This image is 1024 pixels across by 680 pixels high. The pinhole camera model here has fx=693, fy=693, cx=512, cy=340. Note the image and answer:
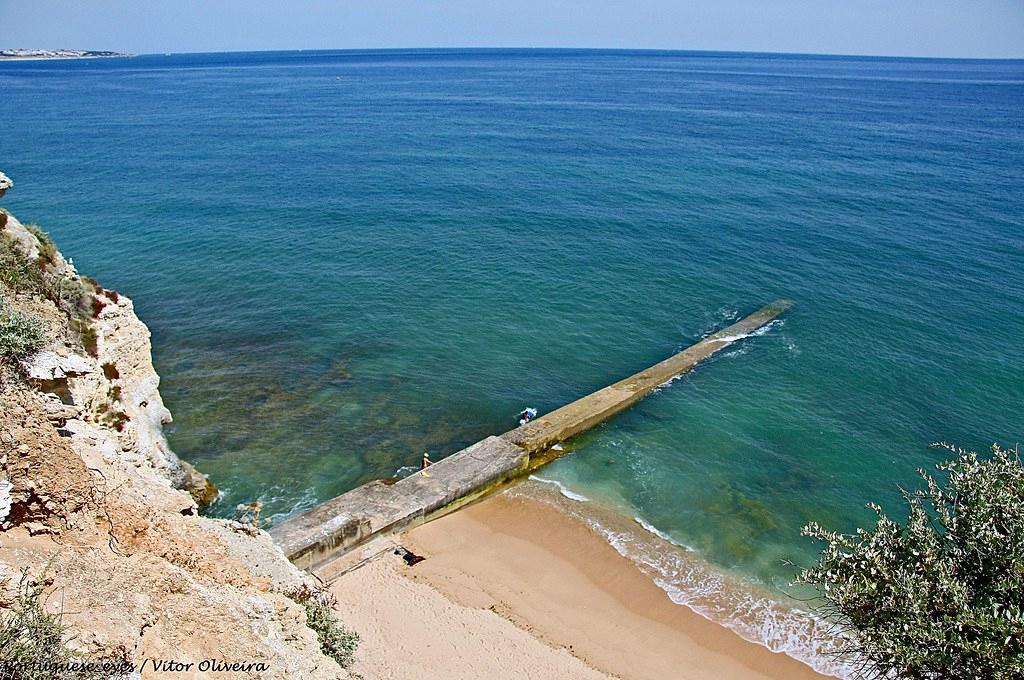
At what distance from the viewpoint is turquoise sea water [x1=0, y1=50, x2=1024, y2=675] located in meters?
24.0

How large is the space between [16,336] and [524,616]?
42.7ft

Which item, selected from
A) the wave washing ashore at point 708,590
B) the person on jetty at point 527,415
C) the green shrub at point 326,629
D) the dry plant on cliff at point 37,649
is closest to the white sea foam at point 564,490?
the wave washing ashore at point 708,590

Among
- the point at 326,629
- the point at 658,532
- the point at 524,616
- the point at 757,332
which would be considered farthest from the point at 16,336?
the point at 757,332

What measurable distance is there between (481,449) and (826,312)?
20195mm

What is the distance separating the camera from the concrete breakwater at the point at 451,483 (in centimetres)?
1878

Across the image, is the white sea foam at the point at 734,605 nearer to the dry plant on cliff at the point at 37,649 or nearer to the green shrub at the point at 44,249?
the dry plant on cliff at the point at 37,649

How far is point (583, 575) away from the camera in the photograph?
19.5 m

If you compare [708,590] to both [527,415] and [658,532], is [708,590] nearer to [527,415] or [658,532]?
[658,532]

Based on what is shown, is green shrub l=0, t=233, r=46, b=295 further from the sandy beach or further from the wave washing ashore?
the wave washing ashore

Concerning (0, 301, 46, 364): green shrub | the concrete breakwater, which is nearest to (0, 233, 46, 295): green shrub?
(0, 301, 46, 364): green shrub

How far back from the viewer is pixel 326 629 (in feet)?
40.1

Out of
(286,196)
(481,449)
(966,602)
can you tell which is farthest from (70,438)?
(286,196)

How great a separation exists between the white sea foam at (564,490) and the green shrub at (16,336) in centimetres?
1464

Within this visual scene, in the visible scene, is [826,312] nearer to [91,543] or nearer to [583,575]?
[583,575]
